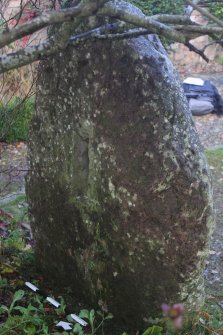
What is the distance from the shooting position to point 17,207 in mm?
4793

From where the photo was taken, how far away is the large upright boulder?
8.38ft

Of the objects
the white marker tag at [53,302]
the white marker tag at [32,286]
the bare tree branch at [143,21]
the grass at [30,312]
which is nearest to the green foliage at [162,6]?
the grass at [30,312]

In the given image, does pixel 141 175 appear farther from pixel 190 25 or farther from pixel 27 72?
pixel 27 72

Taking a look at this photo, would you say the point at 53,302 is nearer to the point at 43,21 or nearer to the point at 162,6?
the point at 43,21

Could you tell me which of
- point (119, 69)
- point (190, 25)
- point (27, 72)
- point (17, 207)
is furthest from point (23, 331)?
point (27, 72)

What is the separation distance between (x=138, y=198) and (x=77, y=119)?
1.85 feet

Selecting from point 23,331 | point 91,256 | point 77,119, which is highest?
point 77,119

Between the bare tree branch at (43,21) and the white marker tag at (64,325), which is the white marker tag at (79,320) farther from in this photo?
the bare tree branch at (43,21)

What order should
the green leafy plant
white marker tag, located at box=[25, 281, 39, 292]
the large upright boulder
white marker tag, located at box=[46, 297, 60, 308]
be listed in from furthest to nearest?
white marker tag, located at box=[25, 281, 39, 292] → white marker tag, located at box=[46, 297, 60, 308] → the green leafy plant → the large upright boulder

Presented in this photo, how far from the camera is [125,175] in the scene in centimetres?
266

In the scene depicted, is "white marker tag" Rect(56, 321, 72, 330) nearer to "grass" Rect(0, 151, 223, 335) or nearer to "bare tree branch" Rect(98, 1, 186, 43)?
"grass" Rect(0, 151, 223, 335)

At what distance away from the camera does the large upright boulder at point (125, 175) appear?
101 inches

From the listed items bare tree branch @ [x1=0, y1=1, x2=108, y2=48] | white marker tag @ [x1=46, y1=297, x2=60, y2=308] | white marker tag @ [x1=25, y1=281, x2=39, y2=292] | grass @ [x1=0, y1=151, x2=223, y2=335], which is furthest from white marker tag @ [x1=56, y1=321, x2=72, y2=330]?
bare tree branch @ [x1=0, y1=1, x2=108, y2=48]

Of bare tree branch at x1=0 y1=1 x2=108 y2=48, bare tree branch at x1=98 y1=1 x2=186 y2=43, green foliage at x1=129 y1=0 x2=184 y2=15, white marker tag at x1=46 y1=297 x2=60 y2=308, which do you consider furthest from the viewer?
green foliage at x1=129 y1=0 x2=184 y2=15
